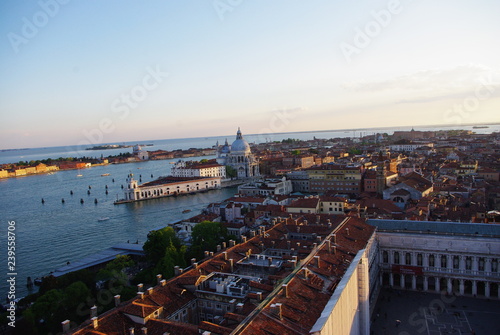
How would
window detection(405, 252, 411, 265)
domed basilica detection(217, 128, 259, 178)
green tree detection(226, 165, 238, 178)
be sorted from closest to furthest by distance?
window detection(405, 252, 411, 265), green tree detection(226, 165, 238, 178), domed basilica detection(217, 128, 259, 178)

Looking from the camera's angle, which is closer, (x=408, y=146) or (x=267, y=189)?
(x=267, y=189)

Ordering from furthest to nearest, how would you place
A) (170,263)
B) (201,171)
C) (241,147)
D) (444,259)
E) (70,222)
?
(241,147), (201,171), (70,222), (444,259), (170,263)

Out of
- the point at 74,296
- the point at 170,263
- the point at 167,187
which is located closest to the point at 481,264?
the point at 170,263

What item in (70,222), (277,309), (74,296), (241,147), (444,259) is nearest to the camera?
(277,309)

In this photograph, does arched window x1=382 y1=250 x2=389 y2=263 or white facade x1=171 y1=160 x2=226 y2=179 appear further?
white facade x1=171 y1=160 x2=226 y2=179

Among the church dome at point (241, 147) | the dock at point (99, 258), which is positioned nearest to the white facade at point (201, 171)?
the church dome at point (241, 147)

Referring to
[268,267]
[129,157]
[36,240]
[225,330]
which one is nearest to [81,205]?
[36,240]

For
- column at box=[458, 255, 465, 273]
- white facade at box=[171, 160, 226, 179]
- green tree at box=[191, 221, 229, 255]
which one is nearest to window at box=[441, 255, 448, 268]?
column at box=[458, 255, 465, 273]

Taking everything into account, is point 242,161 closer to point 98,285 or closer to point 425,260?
point 98,285

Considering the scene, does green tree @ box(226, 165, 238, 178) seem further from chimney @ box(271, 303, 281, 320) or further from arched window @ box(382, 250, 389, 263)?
chimney @ box(271, 303, 281, 320)
